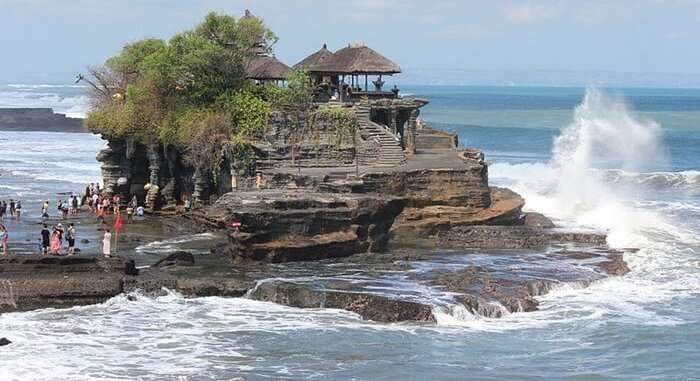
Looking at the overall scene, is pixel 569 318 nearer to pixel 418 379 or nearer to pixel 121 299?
pixel 418 379

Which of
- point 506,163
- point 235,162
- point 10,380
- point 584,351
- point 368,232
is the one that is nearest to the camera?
point 10,380

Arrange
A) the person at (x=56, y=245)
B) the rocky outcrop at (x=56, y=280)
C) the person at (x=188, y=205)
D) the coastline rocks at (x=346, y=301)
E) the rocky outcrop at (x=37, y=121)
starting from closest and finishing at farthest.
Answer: the coastline rocks at (x=346, y=301) → the rocky outcrop at (x=56, y=280) → the person at (x=56, y=245) → the person at (x=188, y=205) → the rocky outcrop at (x=37, y=121)

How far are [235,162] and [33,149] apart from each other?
153 feet

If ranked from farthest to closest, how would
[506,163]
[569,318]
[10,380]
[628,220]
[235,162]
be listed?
[506,163] → [628,220] → [235,162] → [569,318] → [10,380]

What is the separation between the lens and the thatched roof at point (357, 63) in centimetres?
4981

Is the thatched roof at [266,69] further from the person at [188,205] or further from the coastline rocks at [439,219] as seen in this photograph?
the coastline rocks at [439,219]

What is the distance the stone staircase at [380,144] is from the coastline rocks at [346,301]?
13567 mm

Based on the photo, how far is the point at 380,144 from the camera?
46219mm

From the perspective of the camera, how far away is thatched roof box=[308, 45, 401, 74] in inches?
1961

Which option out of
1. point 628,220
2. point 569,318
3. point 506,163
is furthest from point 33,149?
point 569,318

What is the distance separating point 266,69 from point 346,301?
2300cm

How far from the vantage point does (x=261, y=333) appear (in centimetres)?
2833

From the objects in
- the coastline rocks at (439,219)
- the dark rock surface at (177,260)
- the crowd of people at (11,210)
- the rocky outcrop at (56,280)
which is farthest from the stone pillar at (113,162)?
the rocky outcrop at (56,280)

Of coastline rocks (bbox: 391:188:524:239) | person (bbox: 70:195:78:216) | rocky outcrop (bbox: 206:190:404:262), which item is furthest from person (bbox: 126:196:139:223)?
coastline rocks (bbox: 391:188:524:239)
